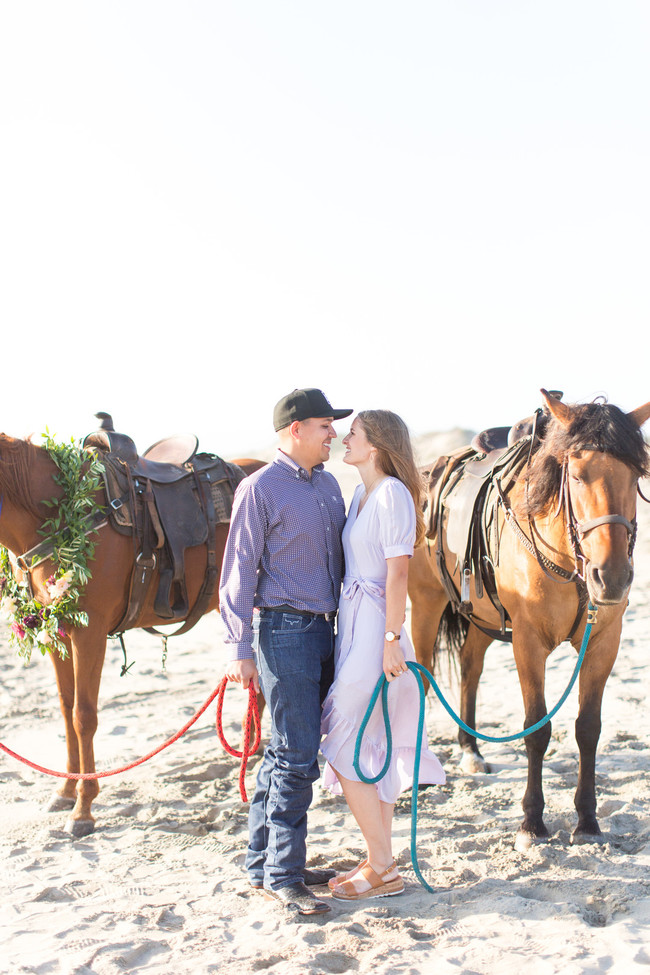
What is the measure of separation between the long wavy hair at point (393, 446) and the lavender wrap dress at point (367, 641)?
0.29 feet

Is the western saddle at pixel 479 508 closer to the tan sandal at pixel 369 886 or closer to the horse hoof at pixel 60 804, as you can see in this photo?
the tan sandal at pixel 369 886

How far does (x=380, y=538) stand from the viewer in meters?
2.99

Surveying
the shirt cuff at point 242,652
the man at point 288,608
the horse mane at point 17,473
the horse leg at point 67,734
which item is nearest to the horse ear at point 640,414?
the man at point 288,608

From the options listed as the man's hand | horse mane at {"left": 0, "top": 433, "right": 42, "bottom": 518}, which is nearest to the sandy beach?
the man's hand

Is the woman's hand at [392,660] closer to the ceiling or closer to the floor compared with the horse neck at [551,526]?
closer to the floor

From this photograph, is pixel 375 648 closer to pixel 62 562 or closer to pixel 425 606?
pixel 62 562

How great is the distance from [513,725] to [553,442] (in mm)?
2774

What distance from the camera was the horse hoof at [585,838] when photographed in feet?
11.2

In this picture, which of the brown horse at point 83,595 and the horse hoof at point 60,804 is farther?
the horse hoof at point 60,804

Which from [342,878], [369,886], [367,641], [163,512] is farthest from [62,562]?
[369,886]

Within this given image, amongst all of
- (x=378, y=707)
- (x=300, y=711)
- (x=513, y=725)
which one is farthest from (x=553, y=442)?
(x=513, y=725)

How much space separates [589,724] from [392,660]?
1.23 m

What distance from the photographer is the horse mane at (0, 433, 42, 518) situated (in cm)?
397

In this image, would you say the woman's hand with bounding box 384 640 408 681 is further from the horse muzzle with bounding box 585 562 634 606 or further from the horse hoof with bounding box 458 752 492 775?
the horse hoof with bounding box 458 752 492 775
